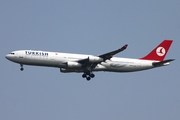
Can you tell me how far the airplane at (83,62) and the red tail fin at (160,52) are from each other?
2.42ft

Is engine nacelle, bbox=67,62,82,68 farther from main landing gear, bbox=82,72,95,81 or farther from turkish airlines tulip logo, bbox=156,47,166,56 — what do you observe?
turkish airlines tulip logo, bbox=156,47,166,56

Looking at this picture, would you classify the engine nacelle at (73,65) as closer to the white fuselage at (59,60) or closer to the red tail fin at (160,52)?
the white fuselage at (59,60)

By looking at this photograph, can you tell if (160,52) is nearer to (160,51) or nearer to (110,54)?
(160,51)

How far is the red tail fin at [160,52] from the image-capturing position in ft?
222

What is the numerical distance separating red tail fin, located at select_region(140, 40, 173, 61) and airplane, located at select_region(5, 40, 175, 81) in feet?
2.42

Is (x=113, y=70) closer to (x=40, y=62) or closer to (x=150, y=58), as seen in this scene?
(x=150, y=58)

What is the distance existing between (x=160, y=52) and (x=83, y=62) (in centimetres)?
A: 1450

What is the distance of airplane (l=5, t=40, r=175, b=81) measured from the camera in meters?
60.7

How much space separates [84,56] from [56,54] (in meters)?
4.49

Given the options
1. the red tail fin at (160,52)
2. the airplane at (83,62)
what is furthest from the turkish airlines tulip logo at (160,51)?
the airplane at (83,62)

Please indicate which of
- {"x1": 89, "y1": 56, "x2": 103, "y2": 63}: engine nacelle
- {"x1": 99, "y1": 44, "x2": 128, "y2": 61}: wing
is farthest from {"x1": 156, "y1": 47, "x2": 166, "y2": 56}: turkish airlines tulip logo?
{"x1": 89, "y1": 56, "x2": 103, "y2": 63}: engine nacelle

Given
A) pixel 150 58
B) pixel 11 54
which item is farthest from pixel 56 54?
pixel 150 58

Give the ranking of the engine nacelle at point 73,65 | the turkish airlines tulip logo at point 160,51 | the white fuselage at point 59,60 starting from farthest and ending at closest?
the turkish airlines tulip logo at point 160,51, the engine nacelle at point 73,65, the white fuselage at point 59,60

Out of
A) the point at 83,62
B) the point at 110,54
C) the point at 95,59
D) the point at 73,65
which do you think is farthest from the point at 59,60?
the point at 110,54
